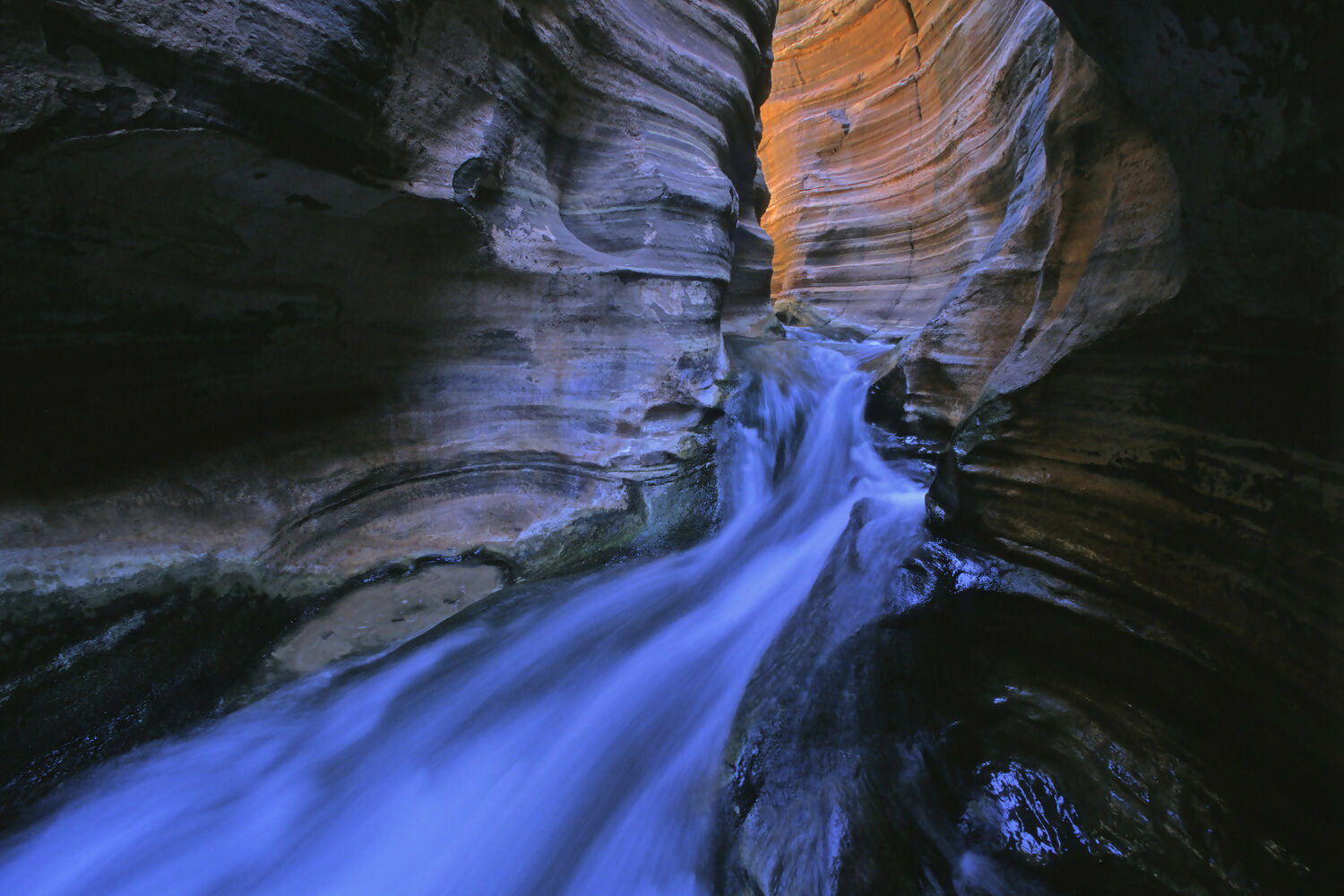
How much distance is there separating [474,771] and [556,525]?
1440mm

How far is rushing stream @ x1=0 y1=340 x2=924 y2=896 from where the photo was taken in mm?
1545

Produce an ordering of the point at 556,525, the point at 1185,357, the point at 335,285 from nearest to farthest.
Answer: the point at 1185,357
the point at 335,285
the point at 556,525

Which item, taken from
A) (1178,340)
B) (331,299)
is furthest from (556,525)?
(1178,340)

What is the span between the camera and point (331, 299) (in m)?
2.70

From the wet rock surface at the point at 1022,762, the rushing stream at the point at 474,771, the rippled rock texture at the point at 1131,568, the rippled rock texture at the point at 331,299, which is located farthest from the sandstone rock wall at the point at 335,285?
the rippled rock texture at the point at 1131,568

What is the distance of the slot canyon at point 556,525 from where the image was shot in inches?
56.7

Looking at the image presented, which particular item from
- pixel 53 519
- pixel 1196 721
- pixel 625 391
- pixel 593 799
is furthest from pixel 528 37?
pixel 1196 721

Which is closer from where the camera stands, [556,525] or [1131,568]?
[1131,568]

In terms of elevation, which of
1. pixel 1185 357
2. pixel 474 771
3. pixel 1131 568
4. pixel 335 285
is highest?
pixel 335 285

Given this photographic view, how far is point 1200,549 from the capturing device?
1.66m

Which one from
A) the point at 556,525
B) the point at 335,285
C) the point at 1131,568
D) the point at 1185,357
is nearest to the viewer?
the point at 1185,357

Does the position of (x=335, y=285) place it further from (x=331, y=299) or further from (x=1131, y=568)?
→ (x=1131, y=568)

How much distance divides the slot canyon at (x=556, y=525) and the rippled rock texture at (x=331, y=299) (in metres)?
0.02

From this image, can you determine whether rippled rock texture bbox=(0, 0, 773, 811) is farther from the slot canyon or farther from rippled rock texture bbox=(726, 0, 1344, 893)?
rippled rock texture bbox=(726, 0, 1344, 893)
